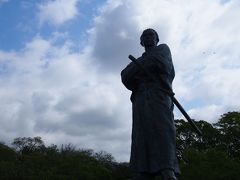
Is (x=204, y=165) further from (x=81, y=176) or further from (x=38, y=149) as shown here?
(x=38, y=149)

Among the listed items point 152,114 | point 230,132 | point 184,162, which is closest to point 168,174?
point 152,114

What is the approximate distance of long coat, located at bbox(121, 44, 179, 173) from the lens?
664cm

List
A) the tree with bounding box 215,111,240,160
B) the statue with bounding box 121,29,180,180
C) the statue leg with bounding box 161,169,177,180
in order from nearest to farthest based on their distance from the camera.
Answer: the statue leg with bounding box 161,169,177,180 → the statue with bounding box 121,29,180,180 → the tree with bounding box 215,111,240,160

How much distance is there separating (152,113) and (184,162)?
34910mm

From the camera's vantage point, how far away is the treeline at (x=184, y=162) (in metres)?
36.9

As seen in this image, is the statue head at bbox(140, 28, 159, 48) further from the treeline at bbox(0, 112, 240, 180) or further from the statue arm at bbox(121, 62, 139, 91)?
the treeline at bbox(0, 112, 240, 180)

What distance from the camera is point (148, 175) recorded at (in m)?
6.73

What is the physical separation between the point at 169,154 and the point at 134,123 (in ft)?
2.83

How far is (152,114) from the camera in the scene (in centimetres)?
689

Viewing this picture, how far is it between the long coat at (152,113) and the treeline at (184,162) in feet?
98.2

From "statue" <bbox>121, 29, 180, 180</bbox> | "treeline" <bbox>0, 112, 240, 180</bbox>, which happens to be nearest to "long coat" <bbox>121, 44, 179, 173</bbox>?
"statue" <bbox>121, 29, 180, 180</bbox>

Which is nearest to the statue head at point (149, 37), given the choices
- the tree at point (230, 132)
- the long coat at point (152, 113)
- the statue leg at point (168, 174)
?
the long coat at point (152, 113)

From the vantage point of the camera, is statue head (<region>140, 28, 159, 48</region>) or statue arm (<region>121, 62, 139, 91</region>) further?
statue head (<region>140, 28, 159, 48</region>)

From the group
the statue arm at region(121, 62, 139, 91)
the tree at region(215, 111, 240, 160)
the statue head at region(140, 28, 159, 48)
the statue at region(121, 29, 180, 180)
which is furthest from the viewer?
the tree at region(215, 111, 240, 160)
